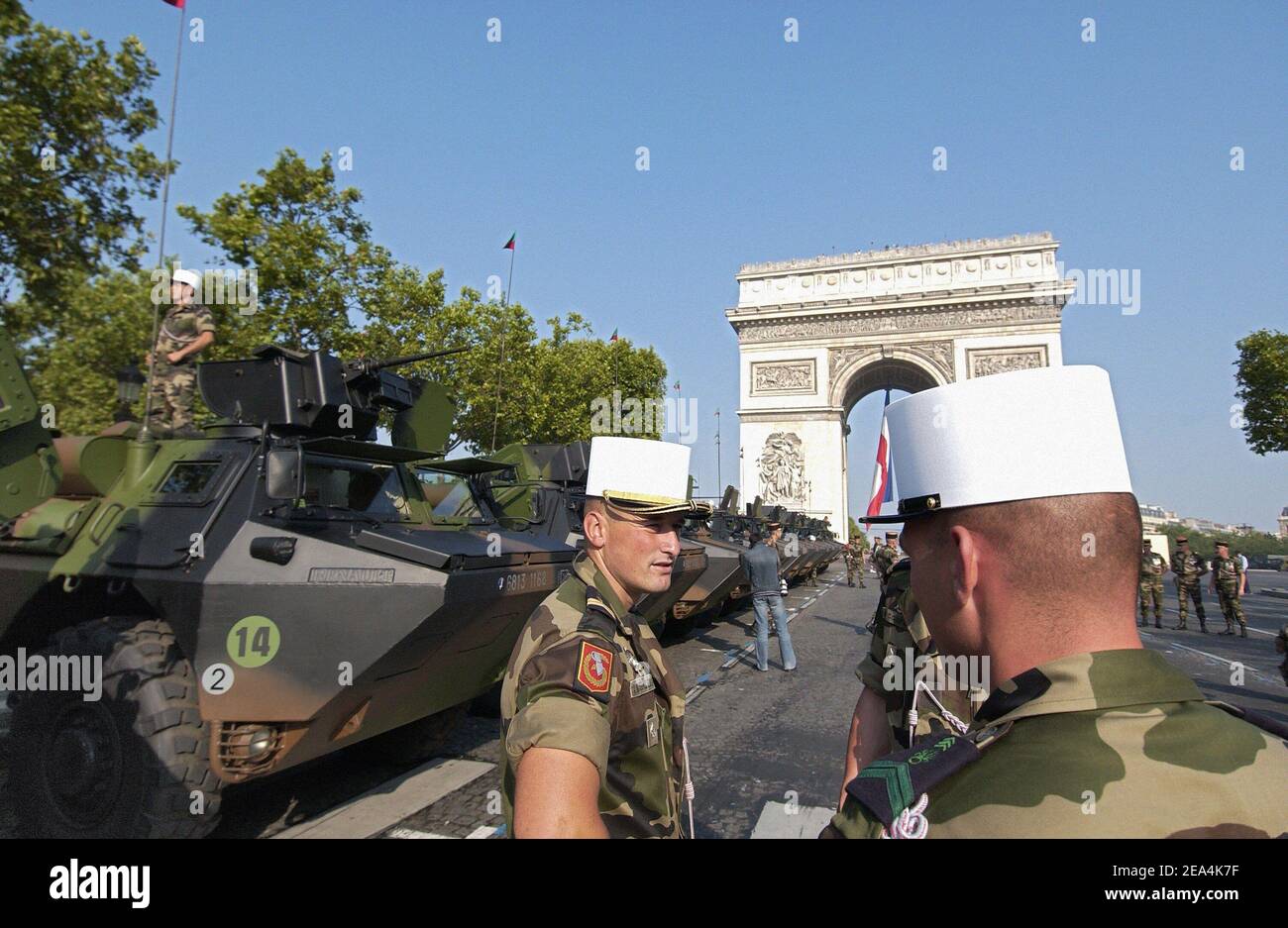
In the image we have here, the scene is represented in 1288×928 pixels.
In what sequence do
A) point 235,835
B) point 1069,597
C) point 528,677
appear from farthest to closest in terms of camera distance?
1. point 235,835
2. point 528,677
3. point 1069,597

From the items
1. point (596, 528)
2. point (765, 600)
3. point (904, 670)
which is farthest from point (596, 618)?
point (765, 600)

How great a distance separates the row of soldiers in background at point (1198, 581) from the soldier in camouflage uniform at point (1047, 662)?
1420 centimetres

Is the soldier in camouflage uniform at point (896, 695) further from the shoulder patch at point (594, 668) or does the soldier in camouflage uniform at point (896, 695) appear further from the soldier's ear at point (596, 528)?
the shoulder patch at point (594, 668)

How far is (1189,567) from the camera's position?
14930 millimetres

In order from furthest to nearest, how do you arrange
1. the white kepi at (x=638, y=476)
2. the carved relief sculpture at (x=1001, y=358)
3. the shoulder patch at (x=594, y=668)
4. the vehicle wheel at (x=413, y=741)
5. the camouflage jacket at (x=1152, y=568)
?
the carved relief sculpture at (x=1001, y=358) < the camouflage jacket at (x=1152, y=568) < the vehicle wheel at (x=413, y=741) < the white kepi at (x=638, y=476) < the shoulder patch at (x=594, y=668)

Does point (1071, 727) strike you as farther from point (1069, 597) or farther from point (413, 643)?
point (413, 643)

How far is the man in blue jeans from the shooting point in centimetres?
927

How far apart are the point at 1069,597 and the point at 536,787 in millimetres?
954

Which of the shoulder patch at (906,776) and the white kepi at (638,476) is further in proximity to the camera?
the white kepi at (638,476)

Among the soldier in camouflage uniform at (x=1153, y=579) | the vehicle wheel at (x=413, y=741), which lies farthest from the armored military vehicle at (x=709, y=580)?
the soldier in camouflage uniform at (x=1153, y=579)

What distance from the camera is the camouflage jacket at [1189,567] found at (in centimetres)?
1481
